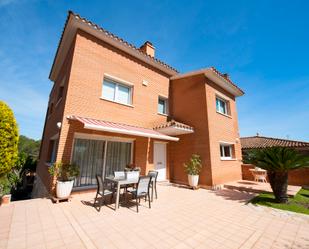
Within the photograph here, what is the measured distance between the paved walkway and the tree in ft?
8.95

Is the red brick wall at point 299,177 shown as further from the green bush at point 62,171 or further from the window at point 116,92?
the green bush at point 62,171

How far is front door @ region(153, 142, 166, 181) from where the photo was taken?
1927cm

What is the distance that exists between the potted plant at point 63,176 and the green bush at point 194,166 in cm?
1140

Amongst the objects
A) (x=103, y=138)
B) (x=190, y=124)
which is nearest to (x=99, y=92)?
(x=103, y=138)

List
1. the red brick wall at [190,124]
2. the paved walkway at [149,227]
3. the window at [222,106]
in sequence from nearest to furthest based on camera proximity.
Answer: the paved walkway at [149,227]
the red brick wall at [190,124]
the window at [222,106]

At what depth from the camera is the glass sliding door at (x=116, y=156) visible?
14.9 metres

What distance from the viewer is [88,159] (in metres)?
13.7

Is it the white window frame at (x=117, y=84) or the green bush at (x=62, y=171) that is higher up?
the white window frame at (x=117, y=84)

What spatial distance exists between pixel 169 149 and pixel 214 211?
11492 millimetres

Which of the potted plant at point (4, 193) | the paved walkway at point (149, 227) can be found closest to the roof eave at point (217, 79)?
the paved walkway at point (149, 227)

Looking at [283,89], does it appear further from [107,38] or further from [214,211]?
[107,38]

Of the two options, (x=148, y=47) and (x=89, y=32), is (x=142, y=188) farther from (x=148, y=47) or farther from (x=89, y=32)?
(x=148, y=47)

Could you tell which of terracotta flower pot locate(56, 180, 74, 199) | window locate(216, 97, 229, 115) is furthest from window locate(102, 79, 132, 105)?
window locate(216, 97, 229, 115)

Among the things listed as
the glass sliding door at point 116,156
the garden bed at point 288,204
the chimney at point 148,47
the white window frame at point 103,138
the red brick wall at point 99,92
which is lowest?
the garden bed at point 288,204
